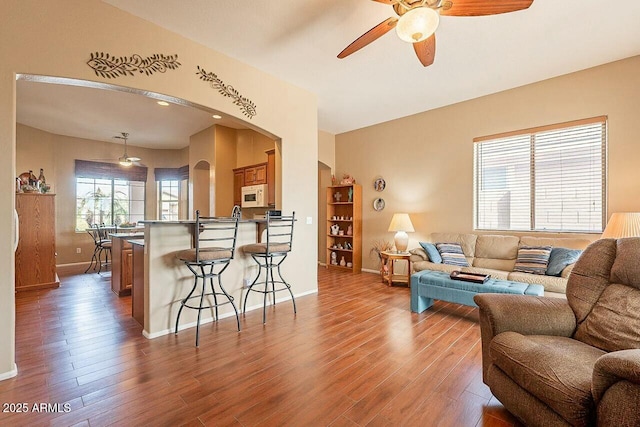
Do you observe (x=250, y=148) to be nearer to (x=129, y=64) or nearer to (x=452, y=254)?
(x=129, y=64)

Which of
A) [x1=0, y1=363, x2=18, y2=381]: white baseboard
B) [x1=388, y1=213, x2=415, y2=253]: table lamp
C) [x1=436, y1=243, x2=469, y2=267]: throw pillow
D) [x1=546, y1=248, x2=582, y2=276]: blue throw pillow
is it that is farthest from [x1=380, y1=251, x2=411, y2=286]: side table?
[x1=0, y1=363, x2=18, y2=381]: white baseboard

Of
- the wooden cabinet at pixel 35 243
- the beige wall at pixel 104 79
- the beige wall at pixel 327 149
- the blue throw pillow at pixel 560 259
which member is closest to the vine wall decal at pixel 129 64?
the beige wall at pixel 104 79

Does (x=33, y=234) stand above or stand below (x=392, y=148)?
below

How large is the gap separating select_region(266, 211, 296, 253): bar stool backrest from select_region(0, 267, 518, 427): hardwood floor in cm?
81

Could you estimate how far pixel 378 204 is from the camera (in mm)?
5840

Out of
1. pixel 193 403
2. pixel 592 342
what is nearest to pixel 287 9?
pixel 193 403

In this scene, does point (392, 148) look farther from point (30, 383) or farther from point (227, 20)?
point (30, 383)

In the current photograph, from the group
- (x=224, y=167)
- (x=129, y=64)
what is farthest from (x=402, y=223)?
(x=129, y=64)

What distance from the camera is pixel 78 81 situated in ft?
7.82

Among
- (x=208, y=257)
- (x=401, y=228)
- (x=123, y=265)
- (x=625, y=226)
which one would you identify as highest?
(x=625, y=226)

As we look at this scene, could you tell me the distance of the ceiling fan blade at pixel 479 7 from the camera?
190 cm

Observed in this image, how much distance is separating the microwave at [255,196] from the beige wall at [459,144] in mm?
2133

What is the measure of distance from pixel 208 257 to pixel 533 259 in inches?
150

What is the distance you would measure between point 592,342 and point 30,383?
369 centimetres
